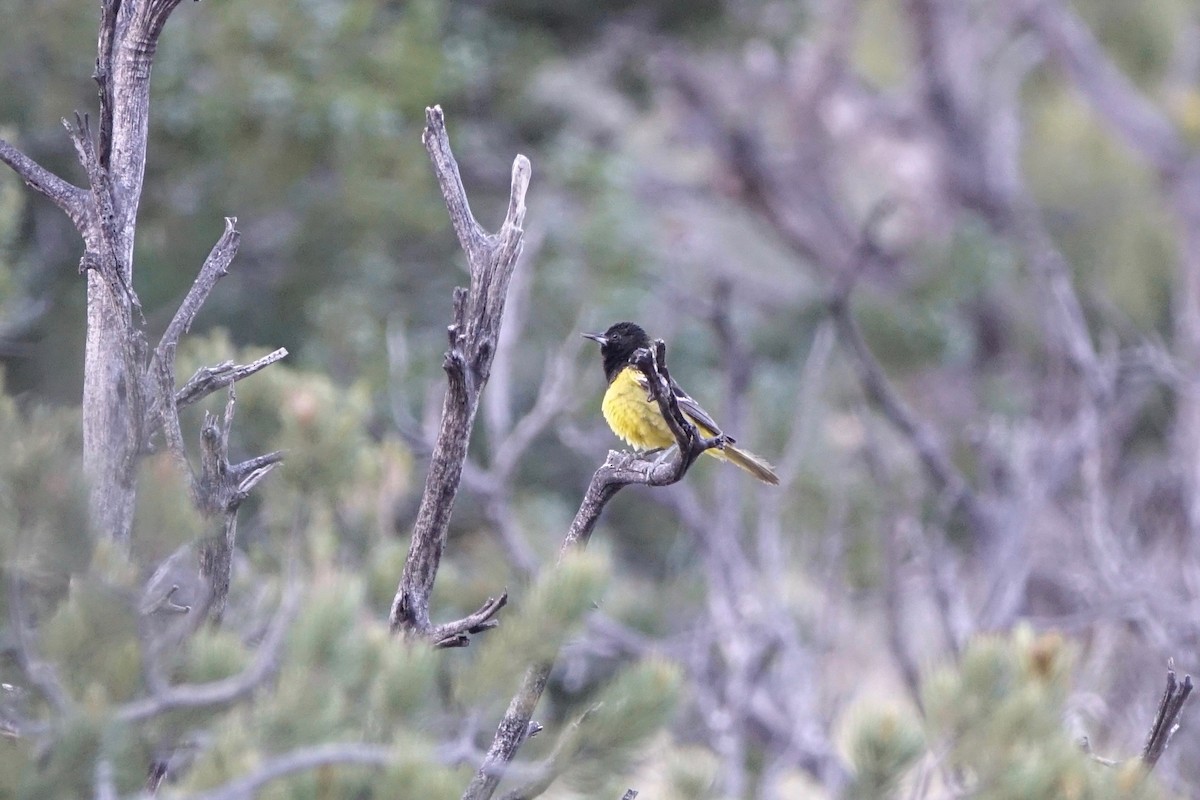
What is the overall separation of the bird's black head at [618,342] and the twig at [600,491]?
182 centimetres

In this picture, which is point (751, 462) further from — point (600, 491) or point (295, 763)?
point (295, 763)

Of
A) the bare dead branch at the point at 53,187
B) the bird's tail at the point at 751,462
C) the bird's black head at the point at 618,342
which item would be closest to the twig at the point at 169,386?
the bare dead branch at the point at 53,187

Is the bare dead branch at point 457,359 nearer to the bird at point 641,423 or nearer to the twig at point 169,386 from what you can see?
the twig at point 169,386

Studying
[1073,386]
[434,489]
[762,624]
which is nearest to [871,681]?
[1073,386]

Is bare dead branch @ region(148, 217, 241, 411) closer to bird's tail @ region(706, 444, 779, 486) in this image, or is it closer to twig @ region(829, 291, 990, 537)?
bird's tail @ region(706, 444, 779, 486)

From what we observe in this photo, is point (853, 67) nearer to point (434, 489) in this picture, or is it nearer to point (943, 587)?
point (943, 587)

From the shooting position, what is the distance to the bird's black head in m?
4.98

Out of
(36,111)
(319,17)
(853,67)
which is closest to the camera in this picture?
(36,111)

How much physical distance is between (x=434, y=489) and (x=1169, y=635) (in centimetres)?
404

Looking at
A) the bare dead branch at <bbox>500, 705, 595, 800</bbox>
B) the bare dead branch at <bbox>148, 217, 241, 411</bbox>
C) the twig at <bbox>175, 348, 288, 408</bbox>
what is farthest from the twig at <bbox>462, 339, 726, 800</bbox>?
the bare dead branch at <bbox>148, 217, 241, 411</bbox>

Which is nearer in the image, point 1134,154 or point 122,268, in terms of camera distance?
point 122,268

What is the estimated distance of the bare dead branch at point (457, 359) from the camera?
2531mm

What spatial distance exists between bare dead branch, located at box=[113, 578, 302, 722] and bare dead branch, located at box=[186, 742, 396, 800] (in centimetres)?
12

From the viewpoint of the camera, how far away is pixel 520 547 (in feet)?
21.3
